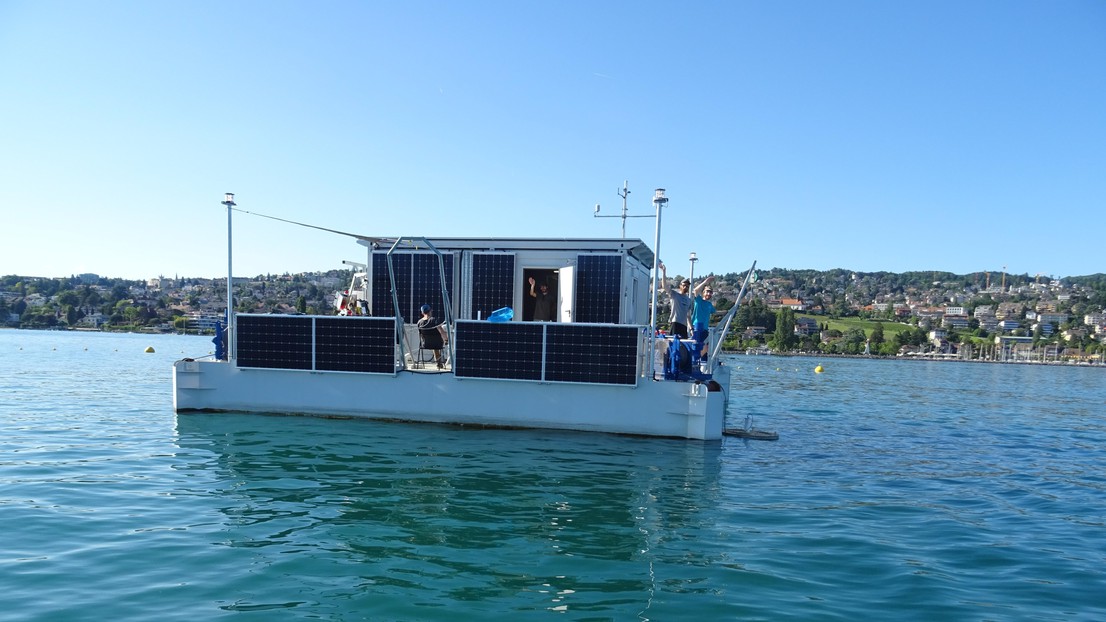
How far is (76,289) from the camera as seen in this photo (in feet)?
518

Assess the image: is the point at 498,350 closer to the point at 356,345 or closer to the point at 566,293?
the point at 356,345

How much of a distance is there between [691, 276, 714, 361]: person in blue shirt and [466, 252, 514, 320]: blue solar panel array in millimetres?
4596

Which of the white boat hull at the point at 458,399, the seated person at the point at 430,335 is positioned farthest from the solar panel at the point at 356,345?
the seated person at the point at 430,335

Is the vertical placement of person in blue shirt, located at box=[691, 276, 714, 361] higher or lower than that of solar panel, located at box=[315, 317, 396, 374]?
higher

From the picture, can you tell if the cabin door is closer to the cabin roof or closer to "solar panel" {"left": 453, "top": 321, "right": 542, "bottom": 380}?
the cabin roof

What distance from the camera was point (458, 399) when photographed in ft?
46.6

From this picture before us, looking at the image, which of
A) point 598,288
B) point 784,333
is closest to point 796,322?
point 784,333

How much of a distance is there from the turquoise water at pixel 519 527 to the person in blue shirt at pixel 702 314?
218cm

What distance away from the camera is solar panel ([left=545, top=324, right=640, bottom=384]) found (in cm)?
1340

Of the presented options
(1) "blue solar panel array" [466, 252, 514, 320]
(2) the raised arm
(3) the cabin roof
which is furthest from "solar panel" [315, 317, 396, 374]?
(2) the raised arm

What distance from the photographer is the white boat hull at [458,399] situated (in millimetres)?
13492

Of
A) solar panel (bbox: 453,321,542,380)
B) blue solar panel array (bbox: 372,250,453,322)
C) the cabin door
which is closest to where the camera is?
solar panel (bbox: 453,321,542,380)

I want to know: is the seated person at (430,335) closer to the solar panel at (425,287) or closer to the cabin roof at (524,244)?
the solar panel at (425,287)

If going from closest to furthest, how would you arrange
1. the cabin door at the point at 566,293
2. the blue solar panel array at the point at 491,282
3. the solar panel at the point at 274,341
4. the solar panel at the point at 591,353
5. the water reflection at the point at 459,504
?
1. the water reflection at the point at 459,504
2. the solar panel at the point at 591,353
3. the solar panel at the point at 274,341
4. the cabin door at the point at 566,293
5. the blue solar panel array at the point at 491,282
